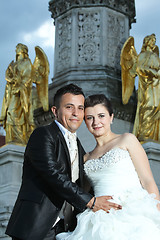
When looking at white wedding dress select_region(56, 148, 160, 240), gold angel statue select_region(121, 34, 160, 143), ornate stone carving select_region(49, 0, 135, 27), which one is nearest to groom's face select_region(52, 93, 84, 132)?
white wedding dress select_region(56, 148, 160, 240)

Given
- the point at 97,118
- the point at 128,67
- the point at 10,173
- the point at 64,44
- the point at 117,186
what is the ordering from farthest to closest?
the point at 64,44
the point at 128,67
the point at 10,173
the point at 97,118
the point at 117,186

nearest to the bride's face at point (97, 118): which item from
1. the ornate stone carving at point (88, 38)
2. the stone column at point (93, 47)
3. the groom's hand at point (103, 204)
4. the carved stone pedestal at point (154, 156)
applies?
the groom's hand at point (103, 204)

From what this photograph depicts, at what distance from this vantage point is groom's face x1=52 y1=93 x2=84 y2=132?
295 centimetres

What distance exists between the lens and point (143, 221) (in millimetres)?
2582

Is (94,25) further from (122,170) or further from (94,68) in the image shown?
(122,170)

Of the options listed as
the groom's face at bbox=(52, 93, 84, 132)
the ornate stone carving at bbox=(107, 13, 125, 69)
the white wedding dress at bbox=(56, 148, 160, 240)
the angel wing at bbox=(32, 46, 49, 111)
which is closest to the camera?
the white wedding dress at bbox=(56, 148, 160, 240)

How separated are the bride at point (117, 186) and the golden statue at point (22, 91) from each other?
667 cm

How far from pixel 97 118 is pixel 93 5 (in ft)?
23.9

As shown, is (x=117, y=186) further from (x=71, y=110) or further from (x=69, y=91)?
(x=69, y=91)

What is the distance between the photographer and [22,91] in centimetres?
973

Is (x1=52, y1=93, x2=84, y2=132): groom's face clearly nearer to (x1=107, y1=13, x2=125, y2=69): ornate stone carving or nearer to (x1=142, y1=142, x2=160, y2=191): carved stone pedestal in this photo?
(x1=142, y1=142, x2=160, y2=191): carved stone pedestal

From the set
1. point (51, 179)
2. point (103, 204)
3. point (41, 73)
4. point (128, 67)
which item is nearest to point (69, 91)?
point (51, 179)

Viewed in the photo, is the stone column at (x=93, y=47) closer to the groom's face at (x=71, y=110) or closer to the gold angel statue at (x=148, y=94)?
the gold angel statue at (x=148, y=94)

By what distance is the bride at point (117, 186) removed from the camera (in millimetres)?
2560
